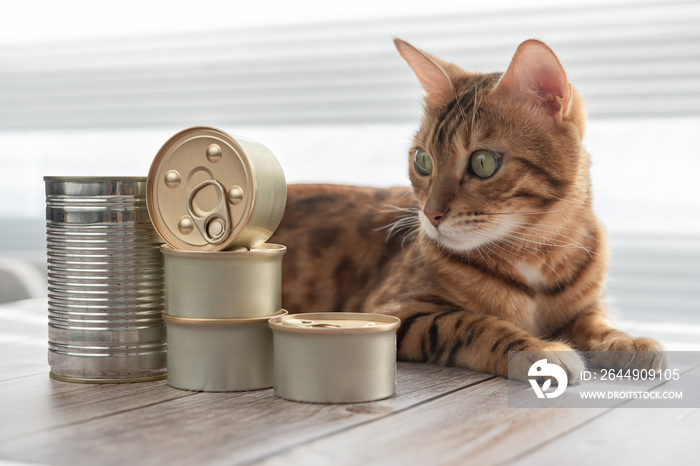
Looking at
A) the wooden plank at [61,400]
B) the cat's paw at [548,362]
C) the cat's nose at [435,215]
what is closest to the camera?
the wooden plank at [61,400]

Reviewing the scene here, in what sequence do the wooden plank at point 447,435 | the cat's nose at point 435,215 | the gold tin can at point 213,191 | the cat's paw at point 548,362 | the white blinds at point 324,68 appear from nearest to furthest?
the wooden plank at point 447,435 → the gold tin can at point 213,191 → the cat's paw at point 548,362 → the cat's nose at point 435,215 → the white blinds at point 324,68

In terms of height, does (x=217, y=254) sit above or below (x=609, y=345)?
above

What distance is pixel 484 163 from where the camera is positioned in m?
1.55

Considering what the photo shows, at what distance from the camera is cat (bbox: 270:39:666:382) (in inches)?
58.9

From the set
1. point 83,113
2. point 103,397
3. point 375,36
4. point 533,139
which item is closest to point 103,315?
point 103,397

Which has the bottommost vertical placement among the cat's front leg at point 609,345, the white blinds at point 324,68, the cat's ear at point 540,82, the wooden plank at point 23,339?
the wooden plank at point 23,339

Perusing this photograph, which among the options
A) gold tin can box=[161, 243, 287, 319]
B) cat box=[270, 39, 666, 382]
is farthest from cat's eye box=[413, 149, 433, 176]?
gold tin can box=[161, 243, 287, 319]

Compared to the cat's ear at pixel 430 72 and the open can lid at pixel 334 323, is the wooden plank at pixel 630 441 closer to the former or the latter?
the open can lid at pixel 334 323

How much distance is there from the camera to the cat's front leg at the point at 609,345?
143cm

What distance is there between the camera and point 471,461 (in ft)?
2.96

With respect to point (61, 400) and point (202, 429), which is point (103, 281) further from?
point (202, 429)

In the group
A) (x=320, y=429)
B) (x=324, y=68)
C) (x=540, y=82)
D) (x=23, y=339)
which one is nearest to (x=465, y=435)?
(x=320, y=429)

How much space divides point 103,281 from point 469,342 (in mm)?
672

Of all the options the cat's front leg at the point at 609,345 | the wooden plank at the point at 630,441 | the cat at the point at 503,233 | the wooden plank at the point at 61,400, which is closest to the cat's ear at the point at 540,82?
the cat at the point at 503,233
